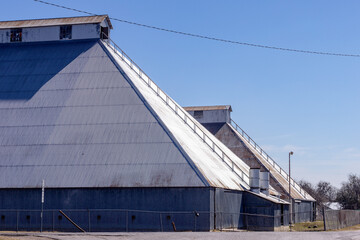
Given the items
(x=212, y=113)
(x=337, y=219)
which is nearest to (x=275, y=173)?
(x=212, y=113)

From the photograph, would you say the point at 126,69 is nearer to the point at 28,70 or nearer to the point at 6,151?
the point at 28,70

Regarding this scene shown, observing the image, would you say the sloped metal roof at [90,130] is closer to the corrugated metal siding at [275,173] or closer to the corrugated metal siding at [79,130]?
the corrugated metal siding at [79,130]

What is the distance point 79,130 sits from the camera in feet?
165

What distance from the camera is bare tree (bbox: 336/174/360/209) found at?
126 meters

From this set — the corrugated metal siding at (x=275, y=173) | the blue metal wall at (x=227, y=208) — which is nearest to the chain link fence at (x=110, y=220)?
the blue metal wall at (x=227, y=208)

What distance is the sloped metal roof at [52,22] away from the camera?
61.3m

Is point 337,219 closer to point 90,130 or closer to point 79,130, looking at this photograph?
point 90,130

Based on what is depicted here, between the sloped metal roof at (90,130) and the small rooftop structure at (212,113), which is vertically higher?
the small rooftop structure at (212,113)

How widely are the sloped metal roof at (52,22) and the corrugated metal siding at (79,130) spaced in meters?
3.94

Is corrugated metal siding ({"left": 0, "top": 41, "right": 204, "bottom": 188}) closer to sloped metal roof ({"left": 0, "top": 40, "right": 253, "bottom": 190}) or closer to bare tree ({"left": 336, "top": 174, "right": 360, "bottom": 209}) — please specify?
sloped metal roof ({"left": 0, "top": 40, "right": 253, "bottom": 190})

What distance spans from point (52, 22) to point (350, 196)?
87488 mm

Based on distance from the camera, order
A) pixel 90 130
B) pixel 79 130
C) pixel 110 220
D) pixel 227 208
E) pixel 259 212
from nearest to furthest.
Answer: pixel 110 220 < pixel 227 208 < pixel 90 130 < pixel 79 130 < pixel 259 212

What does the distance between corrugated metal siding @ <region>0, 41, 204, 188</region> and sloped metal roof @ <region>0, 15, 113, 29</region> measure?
12.9ft

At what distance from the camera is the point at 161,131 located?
4862 centimetres
